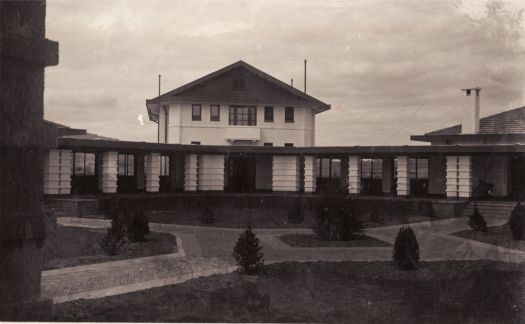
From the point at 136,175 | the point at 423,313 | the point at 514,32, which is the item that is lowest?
the point at 423,313

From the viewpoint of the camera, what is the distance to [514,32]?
8.94 m

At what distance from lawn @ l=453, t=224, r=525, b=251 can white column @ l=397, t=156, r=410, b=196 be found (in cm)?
651

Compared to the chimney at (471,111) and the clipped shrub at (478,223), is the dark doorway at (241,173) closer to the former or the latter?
the chimney at (471,111)

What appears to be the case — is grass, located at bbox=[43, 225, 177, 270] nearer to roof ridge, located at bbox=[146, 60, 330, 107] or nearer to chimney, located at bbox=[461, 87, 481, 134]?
roof ridge, located at bbox=[146, 60, 330, 107]

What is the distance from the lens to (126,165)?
30.5 metres

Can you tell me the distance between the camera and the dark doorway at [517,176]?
86.7 feet

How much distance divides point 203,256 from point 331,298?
16.8 ft

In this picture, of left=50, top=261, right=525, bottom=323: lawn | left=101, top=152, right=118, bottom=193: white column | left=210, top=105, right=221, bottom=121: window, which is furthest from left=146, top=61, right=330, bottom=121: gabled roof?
left=50, top=261, right=525, bottom=323: lawn

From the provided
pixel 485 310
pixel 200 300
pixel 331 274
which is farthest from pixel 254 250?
pixel 485 310

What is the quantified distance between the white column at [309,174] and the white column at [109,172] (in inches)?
395

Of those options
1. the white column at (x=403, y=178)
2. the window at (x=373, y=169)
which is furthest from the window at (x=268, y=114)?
the white column at (x=403, y=178)

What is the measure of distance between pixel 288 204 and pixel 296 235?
33.3ft

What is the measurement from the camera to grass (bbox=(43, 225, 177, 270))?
41.0 feet

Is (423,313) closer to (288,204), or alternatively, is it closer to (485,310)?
(485,310)
